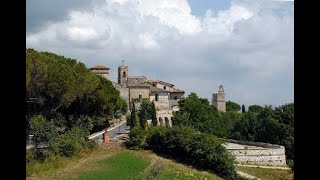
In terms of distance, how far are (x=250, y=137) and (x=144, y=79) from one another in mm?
27705

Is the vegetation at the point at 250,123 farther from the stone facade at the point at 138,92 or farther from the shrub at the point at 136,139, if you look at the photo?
the stone facade at the point at 138,92

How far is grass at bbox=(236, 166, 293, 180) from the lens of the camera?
2811 cm

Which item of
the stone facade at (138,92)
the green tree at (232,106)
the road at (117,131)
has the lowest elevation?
the road at (117,131)

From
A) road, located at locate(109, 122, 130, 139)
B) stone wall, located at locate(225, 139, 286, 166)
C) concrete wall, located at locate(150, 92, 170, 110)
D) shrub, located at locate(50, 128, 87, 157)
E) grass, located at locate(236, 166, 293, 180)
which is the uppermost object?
concrete wall, located at locate(150, 92, 170, 110)

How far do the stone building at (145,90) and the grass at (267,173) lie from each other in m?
32.0

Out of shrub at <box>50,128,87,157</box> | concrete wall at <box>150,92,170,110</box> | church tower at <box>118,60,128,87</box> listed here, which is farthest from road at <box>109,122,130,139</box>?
church tower at <box>118,60,128,87</box>

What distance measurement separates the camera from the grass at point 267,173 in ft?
92.2

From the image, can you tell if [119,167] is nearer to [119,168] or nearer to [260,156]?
[119,168]

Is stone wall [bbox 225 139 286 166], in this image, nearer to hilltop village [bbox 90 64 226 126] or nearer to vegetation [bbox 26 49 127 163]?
vegetation [bbox 26 49 127 163]

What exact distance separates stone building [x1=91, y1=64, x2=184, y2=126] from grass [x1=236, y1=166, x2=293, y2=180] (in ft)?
105

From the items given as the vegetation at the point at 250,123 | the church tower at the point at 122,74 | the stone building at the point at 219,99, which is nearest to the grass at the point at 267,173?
the vegetation at the point at 250,123

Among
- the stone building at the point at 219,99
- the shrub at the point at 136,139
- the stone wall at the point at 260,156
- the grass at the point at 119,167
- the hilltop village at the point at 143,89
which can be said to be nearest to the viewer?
the grass at the point at 119,167

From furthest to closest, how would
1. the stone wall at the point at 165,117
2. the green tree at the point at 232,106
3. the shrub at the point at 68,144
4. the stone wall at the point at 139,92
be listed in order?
1. the green tree at the point at 232,106
2. the stone wall at the point at 139,92
3. the stone wall at the point at 165,117
4. the shrub at the point at 68,144
